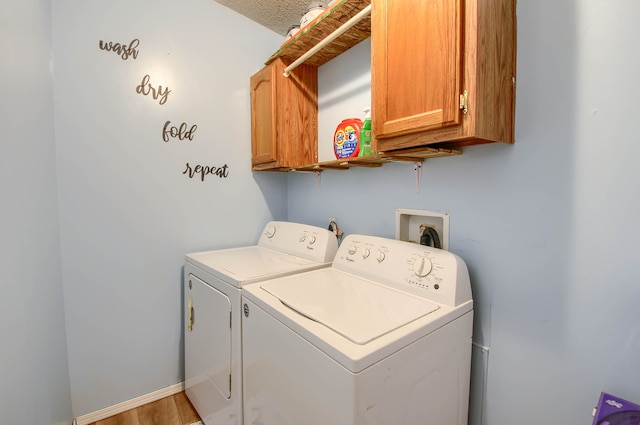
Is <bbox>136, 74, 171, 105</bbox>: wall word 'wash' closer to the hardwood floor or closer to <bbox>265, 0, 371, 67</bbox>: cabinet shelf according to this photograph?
<bbox>265, 0, 371, 67</bbox>: cabinet shelf

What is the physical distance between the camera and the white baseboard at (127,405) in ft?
5.53

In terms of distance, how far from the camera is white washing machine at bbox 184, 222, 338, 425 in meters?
1.33

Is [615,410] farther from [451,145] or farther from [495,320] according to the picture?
[451,145]

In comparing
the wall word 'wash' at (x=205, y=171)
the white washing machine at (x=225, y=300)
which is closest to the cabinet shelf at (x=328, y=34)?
the wall word 'wash' at (x=205, y=171)

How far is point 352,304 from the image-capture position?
108 centimetres

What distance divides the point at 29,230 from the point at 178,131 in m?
1.06

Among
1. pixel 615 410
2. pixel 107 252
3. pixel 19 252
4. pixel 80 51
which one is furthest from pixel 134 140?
pixel 615 410

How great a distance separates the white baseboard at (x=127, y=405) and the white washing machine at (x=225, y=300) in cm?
12

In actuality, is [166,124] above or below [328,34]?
below

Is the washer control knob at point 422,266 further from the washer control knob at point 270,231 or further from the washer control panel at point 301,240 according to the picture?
the washer control knob at point 270,231

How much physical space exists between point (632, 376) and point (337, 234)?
1347 mm

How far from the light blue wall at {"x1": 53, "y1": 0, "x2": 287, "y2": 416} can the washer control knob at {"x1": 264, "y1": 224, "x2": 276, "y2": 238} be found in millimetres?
184

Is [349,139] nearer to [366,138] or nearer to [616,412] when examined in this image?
[366,138]

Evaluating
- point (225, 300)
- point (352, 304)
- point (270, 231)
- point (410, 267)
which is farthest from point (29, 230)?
point (410, 267)
